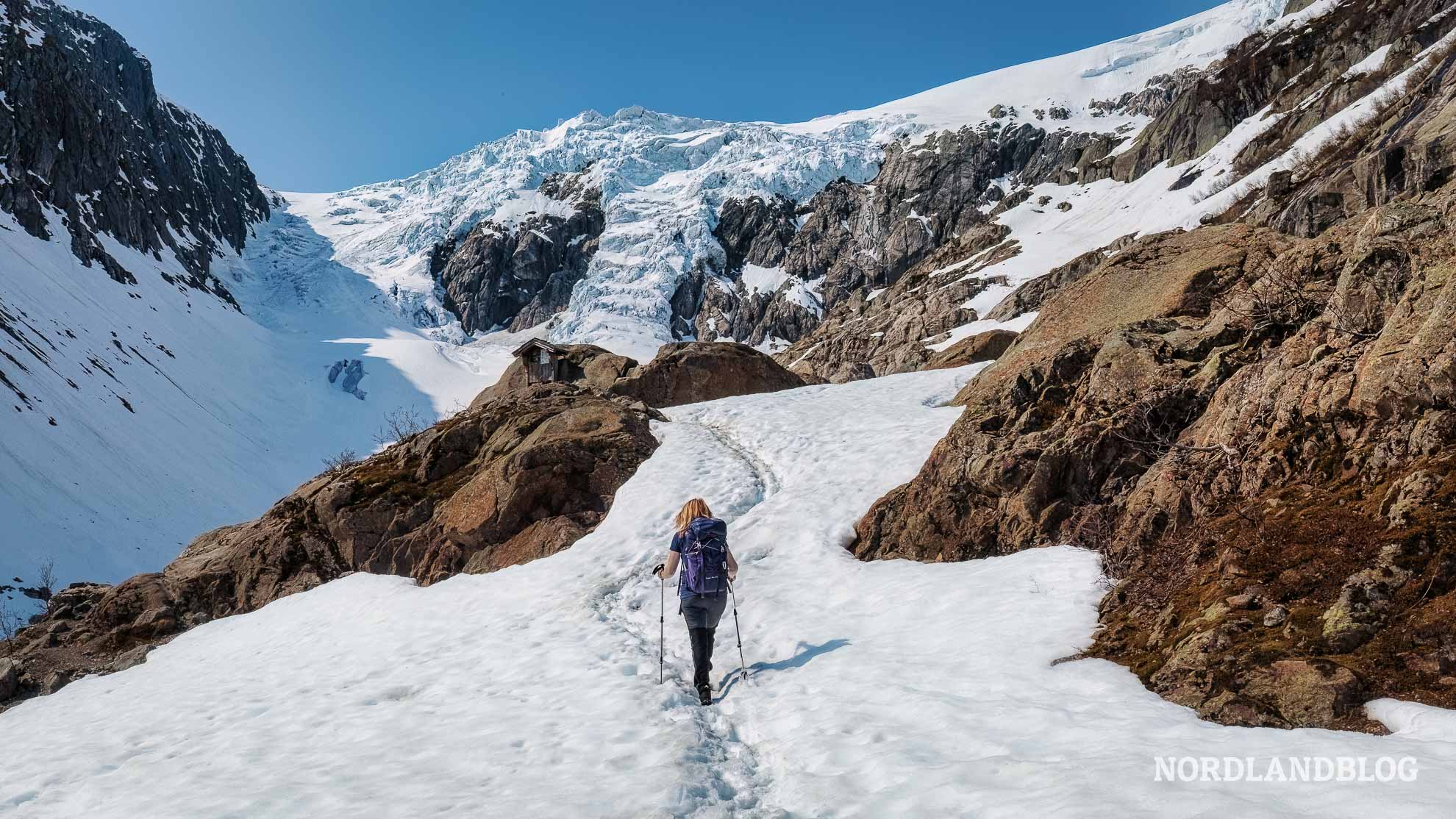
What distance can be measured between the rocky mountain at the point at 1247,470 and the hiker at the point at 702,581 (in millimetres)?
4435

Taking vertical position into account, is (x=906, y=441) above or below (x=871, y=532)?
above

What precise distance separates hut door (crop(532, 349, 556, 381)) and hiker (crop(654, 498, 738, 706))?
35836 mm

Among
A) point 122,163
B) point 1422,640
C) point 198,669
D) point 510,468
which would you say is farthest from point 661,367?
point 122,163

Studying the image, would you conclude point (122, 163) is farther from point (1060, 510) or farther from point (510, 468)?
point (1060, 510)

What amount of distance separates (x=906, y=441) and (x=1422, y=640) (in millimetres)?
13512

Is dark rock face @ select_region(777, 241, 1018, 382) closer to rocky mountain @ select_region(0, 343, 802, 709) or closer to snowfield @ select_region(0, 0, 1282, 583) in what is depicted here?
snowfield @ select_region(0, 0, 1282, 583)

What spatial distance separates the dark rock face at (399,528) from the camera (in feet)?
63.2

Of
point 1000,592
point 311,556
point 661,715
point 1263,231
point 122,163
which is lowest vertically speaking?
point 661,715

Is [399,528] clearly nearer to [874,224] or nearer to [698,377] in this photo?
[698,377]

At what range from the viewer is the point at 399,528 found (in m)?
21.7

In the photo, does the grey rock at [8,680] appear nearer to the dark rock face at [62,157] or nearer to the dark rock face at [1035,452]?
the dark rock face at [1035,452]

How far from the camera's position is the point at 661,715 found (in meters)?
8.85

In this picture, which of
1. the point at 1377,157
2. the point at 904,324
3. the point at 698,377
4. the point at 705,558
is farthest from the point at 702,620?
the point at 904,324

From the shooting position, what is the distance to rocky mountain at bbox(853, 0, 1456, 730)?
629 cm
